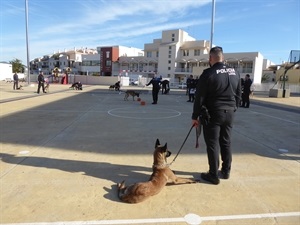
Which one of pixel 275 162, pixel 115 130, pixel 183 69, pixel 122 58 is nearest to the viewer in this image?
pixel 275 162

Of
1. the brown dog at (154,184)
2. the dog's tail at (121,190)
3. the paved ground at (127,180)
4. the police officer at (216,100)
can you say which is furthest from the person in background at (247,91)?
the dog's tail at (121,190)

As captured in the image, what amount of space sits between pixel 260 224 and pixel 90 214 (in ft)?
6.30

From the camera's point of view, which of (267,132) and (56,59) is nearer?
(267,132)

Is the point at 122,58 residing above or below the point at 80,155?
above

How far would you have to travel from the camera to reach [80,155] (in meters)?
5.27

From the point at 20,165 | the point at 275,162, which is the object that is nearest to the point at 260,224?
the point at 275,162

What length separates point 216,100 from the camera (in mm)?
3939

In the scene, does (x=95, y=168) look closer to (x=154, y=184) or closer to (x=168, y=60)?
(x=154, y=184)

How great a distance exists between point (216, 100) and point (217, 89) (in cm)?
16

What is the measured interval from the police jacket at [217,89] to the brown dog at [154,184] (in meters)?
0.84

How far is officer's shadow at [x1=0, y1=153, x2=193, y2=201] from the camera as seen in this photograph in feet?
13.8

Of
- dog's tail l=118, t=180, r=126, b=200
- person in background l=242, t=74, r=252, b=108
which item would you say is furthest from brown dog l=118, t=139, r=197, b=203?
person in background l=242, t=74, r=252, b=108

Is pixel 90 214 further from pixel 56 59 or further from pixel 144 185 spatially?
pixel 56 59

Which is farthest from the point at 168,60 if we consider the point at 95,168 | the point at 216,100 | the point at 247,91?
the point at 216,100
